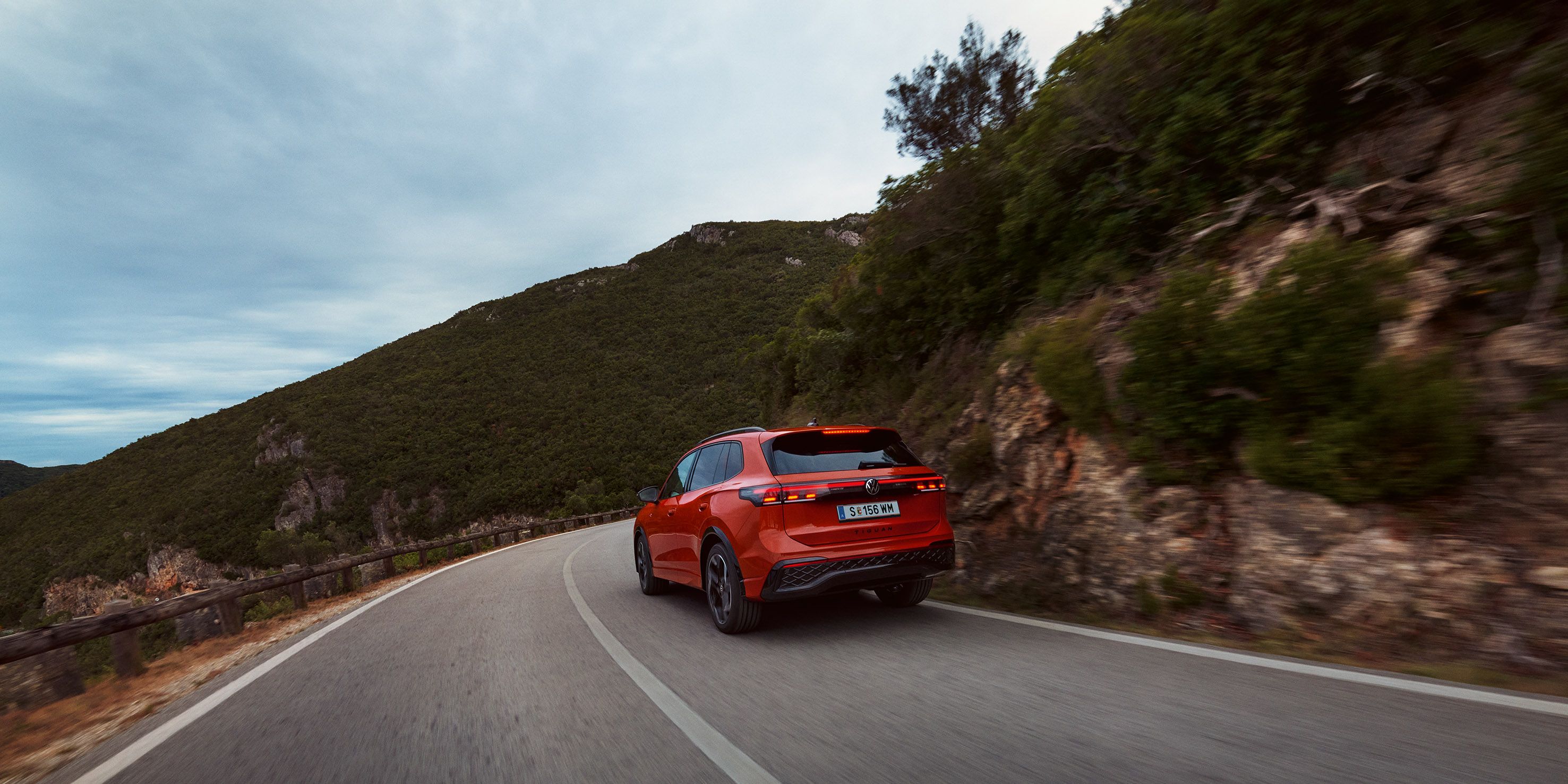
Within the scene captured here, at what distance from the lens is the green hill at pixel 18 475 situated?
435ft

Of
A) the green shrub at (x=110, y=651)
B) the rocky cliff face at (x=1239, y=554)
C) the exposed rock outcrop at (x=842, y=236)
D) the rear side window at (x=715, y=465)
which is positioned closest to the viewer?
the rocky cliff face at (x=1239, y=554)

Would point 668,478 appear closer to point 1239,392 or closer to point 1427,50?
point 1239,392

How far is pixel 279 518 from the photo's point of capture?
57.1 meters

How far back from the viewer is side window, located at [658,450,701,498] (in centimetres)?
735

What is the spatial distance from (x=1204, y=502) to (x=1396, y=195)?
2.59 meters

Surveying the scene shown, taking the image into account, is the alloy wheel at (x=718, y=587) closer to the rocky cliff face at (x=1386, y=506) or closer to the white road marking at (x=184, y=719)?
the rocky cliff face at (x=1386, y=506)

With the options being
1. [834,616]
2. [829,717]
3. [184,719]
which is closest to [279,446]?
[184,719]

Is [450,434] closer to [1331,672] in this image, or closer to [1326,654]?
[1326,654]

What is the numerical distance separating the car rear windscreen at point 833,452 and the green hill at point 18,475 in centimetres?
17607

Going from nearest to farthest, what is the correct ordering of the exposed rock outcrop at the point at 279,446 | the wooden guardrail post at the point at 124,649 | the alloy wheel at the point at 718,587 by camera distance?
1. the alloy wheel at the point at 718,587
2. the wooden guardrail post at the point at 124,649
3. the exposed rock outcrop at the point at 279,446

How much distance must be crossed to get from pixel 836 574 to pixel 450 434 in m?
63.5

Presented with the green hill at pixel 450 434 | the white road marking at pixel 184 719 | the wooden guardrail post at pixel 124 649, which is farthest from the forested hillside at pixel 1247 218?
the green hill at pixel 450 434

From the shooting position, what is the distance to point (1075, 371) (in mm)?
6832

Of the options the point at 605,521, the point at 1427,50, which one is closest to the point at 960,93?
the point at 1427,50
